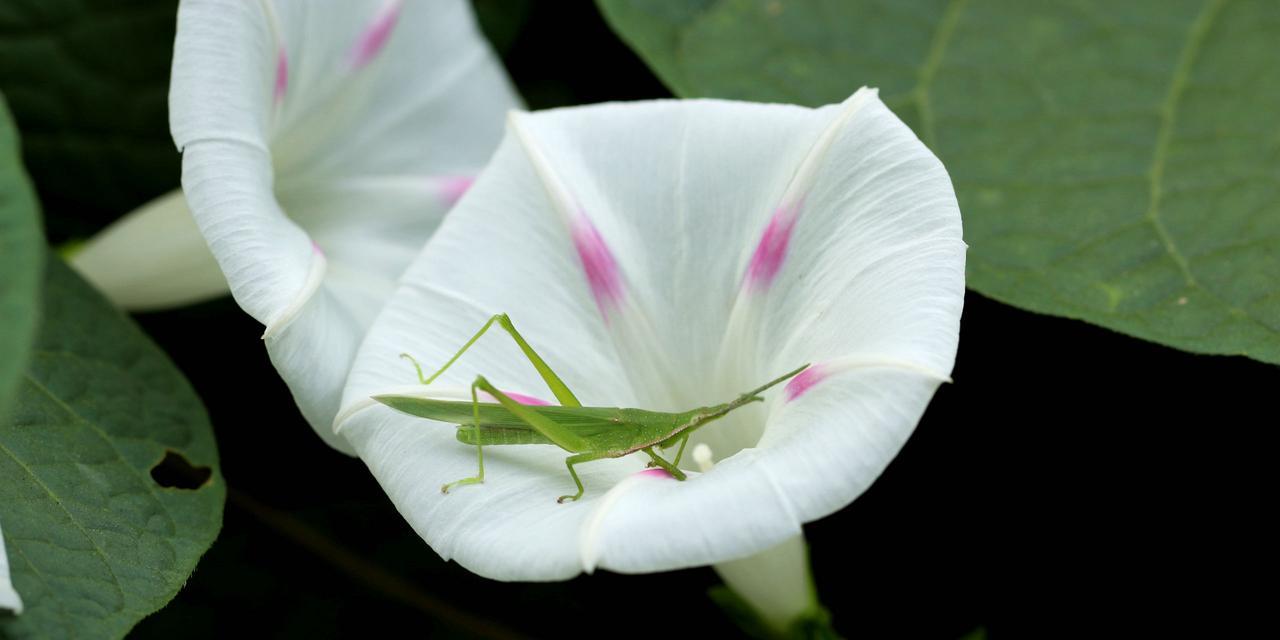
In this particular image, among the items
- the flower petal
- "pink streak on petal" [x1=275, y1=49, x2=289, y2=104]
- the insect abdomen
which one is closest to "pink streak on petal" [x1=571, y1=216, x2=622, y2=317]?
the insect abdomen

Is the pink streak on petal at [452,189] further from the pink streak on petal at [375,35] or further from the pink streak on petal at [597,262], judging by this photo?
the pink streak on petal at [597,262]

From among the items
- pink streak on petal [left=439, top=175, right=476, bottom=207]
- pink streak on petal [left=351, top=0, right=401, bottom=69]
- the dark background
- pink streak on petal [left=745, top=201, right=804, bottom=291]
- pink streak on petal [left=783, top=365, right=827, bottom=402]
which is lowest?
the dark background

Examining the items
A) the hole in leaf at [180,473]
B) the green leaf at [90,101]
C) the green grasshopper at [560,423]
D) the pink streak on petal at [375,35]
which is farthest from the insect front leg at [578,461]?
the green leaf at [90,101]

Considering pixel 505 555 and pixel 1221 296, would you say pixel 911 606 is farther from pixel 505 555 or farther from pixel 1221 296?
pixel 505 555

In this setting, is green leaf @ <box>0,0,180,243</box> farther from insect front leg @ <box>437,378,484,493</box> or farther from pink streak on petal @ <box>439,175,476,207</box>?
insect front leg @ <box>437,378,484,493</box>

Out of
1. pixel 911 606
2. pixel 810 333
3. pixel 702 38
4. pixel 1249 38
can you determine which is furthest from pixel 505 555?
pixel 1249 38
